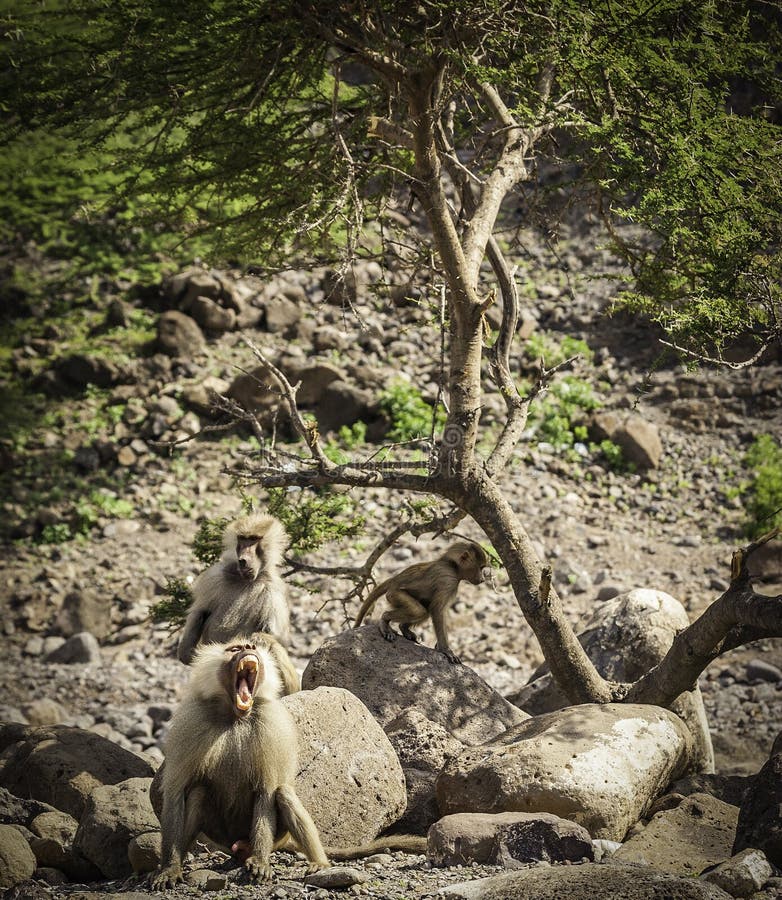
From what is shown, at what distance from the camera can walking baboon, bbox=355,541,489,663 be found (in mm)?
7551

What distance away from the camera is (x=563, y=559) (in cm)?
1223

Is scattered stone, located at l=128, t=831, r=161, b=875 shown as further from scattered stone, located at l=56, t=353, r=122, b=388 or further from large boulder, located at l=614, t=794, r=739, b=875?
scattered stone, located at l=56, t=353, r=122, b=388

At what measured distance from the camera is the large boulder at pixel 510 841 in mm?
5051

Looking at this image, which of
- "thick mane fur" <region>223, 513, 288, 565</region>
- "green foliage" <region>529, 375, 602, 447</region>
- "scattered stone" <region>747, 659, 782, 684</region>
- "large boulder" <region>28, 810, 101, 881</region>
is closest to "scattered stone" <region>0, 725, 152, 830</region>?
"large boulder" <region>28, 810, 101, 881</region>

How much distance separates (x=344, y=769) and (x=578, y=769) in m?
1.36

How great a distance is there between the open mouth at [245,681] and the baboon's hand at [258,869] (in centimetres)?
72

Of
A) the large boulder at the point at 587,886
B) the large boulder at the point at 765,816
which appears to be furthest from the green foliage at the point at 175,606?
the large boulder at the point at 765,816

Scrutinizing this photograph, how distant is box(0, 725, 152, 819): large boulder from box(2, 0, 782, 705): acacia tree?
231 cm

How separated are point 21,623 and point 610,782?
8.40 meters

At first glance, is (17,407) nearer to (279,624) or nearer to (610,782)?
(279,624)

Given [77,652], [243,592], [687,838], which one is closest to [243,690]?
[243,592]

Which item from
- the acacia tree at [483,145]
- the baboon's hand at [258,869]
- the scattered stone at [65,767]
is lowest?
the scattered stone at [65,767]

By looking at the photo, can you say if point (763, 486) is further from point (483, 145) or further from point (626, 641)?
point (483, 145)

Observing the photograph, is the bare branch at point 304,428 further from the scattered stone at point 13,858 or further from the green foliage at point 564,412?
the green foliage at point 564,412
